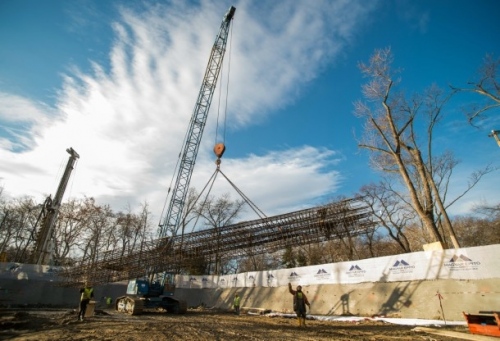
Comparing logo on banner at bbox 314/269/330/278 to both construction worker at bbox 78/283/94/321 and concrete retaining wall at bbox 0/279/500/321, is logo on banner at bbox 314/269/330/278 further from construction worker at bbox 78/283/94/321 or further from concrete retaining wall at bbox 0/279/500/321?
construction worker at bbox 78/283/94/321

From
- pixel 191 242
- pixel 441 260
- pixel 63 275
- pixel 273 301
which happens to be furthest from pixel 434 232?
pixel 63 275

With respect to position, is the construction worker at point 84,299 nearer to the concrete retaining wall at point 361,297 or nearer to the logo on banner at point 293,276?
the concrete retaining wall at point 361,297

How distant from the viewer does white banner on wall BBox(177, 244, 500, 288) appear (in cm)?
1138

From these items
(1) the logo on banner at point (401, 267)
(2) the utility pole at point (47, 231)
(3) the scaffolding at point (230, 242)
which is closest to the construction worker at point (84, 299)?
(3) the scaffolding at point (230, 242)

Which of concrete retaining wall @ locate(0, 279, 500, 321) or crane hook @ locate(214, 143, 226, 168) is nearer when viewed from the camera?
concrete retaining wall @ locate(0, 279, 500, 321)

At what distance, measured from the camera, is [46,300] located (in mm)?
25766

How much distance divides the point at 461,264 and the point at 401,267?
272 cm

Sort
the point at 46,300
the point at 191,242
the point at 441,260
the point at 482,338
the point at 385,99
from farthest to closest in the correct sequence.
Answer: the point at 46,300
the point at 191,242
the point at 385,99
the point at 441,260
the point at 482,338

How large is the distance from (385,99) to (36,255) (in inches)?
1460

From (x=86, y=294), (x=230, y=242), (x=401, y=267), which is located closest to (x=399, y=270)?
(x=401, y=267)

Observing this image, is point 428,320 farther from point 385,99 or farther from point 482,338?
point 385,99

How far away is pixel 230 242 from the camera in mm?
22000

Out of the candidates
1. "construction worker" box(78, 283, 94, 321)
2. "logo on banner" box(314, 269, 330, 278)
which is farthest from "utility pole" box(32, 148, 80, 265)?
"logo on banner" box(314, 269, 330, 278)

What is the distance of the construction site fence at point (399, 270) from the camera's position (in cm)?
1141
